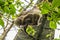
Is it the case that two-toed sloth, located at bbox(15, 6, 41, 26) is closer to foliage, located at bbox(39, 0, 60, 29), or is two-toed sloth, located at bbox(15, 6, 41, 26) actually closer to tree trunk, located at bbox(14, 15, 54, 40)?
tree trunk, located at bbox(14, 15, 54, 40)

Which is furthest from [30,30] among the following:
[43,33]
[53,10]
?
[53,10]

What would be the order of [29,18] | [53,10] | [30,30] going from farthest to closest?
[29,18] → [30,30] → [53,10]

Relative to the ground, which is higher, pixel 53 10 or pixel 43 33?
pixel 53 10

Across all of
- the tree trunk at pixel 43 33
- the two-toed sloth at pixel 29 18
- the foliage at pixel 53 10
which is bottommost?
the tree trunk at pixel 43 33

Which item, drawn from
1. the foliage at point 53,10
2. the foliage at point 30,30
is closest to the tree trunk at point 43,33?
the foliage at point 30,30

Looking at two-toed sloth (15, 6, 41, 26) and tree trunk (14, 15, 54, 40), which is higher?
two-toed sloth (15, 6, 41, 26)

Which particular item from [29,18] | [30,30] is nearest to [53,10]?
[30,30]

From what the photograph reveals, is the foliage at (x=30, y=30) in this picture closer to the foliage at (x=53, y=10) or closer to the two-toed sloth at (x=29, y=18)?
the two-toed sloth at (x=29, y=18)

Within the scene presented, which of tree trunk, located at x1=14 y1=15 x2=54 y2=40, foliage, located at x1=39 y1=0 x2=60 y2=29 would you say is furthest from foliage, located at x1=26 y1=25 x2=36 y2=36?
foliage, located at x1=39 y1=0 x2=60 y2=29

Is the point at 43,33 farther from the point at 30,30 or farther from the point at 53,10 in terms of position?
the point at 53,10

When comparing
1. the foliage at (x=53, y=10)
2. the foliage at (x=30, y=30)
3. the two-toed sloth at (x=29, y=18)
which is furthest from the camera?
the two-toed sloth at (x=29, y=18)

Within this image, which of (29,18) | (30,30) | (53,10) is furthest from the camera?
(29,18)

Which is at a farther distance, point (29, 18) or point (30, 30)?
point (29, 18)

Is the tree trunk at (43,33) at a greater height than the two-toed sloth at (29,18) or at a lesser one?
lesser
